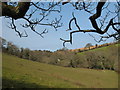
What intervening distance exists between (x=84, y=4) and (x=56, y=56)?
1.99ft

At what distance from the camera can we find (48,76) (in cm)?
129

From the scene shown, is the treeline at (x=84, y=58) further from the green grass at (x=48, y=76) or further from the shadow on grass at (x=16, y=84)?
the shadow on grass at (x=16, y=84)

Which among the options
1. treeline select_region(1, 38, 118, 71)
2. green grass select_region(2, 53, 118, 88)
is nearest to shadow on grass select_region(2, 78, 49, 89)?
green grass select_region(2, 53, 118, 88)

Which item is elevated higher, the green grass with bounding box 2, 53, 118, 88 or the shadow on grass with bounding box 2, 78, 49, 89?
the green grass with bounding box 2, 53, 118, 88

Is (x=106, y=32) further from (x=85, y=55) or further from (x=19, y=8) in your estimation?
(x=19, y=8)

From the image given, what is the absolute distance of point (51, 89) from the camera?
1186mm

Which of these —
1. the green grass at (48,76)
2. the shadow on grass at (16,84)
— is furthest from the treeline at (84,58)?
the shadow on grass at (16,84)

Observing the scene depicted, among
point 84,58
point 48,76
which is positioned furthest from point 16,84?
point 84,58

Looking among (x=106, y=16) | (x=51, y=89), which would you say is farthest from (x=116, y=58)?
(x=51, y=89)

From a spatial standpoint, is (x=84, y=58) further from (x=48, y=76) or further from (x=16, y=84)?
(x=16, y=84)

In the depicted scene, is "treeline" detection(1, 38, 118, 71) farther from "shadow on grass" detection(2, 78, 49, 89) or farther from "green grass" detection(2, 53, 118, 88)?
"shadow on grass" detection(2, 78, 49, 89)

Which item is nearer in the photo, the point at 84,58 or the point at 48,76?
the point at 84,58

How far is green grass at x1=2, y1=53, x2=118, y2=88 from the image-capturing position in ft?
3.67

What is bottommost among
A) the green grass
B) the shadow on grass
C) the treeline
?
the shadow on grass
